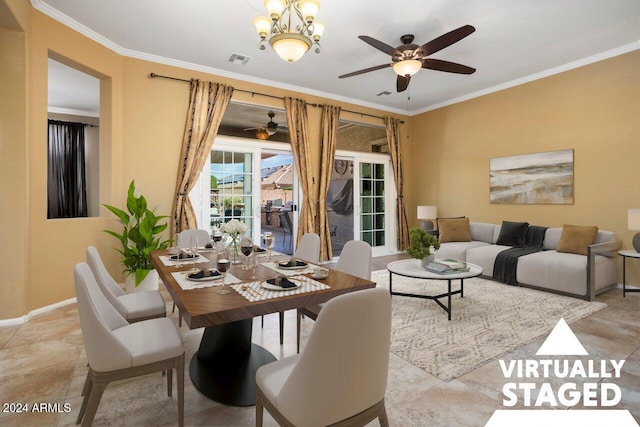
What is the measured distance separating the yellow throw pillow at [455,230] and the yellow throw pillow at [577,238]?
4.56ft

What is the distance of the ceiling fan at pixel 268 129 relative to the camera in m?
5.46

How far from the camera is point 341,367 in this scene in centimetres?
113

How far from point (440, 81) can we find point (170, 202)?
455 centimetres

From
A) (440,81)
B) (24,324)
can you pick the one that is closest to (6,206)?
(24,324)

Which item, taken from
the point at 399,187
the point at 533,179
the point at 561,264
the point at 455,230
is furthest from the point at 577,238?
the point at 399,187

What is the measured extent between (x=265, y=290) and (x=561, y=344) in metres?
2.55

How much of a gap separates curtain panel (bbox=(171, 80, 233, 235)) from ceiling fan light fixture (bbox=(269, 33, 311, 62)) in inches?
94.3

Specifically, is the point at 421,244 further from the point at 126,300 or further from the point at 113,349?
the point at 113,349

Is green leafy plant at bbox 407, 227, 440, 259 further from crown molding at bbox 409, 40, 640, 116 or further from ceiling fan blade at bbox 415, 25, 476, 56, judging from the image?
crown molding at bbox 409, 40, 640, 116

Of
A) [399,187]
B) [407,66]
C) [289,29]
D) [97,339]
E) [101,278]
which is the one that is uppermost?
[407,66]

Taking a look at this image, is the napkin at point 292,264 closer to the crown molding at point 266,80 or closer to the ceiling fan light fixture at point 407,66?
the ceiling fan light fixture at point 407,66

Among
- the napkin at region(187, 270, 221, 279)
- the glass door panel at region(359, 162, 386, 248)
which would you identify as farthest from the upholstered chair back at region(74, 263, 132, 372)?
the glass door panel at region(359, 162, 386, 248)

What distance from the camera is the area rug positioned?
2475mm

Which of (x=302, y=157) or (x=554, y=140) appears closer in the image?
(x=554, y=140)
